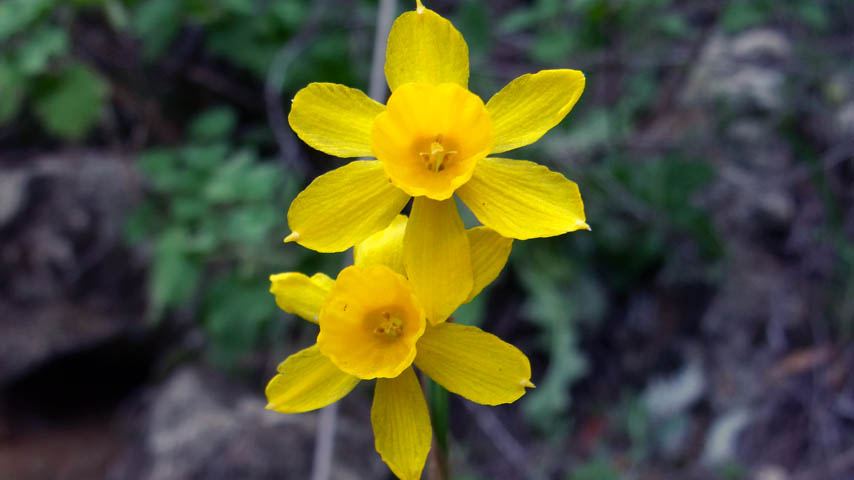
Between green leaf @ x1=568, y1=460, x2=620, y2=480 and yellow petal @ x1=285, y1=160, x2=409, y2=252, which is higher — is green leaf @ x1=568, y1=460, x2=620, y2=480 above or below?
below

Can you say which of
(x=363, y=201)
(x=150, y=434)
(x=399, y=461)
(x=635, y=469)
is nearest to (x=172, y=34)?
(x=150, y=434)

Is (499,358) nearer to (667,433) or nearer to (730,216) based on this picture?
(667,433)

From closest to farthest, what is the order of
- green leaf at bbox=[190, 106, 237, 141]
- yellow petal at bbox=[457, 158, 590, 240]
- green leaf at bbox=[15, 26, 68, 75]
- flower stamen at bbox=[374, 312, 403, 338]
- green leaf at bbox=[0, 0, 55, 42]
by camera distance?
1. yellow petal at bbox=[457, 158, 590, 240]
2. flower stamen at bbox=[374, 312, 403, 338]
3. green leaf at bbox=[0, 0, 55, 42]
4. green leaf at bbox=[15, 26, 68, 75]
5. green leaf at bbox=[190, 106, 237, 141]

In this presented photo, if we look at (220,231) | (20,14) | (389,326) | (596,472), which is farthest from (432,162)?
(20,14)

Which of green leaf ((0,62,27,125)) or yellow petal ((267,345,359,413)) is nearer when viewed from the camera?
yellow petal ((267,345,359,413))

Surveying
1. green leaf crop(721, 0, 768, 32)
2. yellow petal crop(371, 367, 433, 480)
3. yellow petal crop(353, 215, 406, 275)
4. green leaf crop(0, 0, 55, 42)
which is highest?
green leaf crop(721, 0, 768, 32)

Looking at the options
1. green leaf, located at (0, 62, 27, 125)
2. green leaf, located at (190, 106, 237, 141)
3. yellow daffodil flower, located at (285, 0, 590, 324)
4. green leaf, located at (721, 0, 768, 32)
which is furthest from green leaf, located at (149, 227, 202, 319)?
green leaf, located at (721, 0, 768, 32)

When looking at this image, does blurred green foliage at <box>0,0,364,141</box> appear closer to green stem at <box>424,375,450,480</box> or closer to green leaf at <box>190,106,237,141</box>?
green leaf at <box>190,106,237,141</box>
